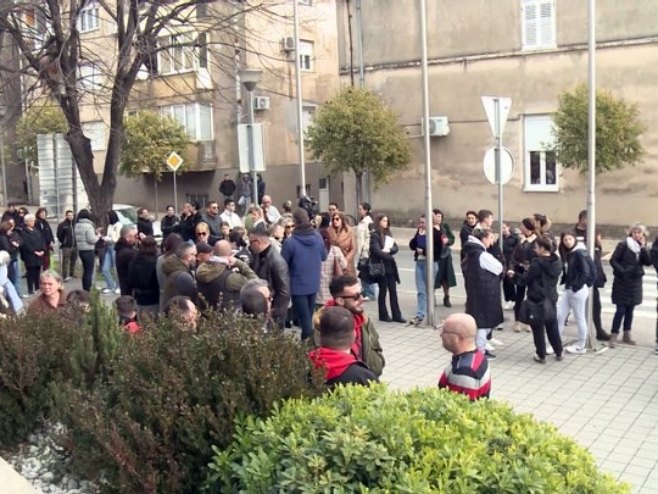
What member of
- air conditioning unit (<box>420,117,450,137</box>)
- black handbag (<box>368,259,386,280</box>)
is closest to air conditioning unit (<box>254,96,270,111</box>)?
air conditioning unit (<box>420,117,450,137</box>)

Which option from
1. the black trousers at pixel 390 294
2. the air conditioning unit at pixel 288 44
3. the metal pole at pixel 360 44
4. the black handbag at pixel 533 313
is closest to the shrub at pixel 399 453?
the black handbag at pixel 533 313

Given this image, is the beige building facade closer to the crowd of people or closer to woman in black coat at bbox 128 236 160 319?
the crowd of people

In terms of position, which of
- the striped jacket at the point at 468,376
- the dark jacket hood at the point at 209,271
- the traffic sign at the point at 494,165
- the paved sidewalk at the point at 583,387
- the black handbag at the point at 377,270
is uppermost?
the traffic sign at the point at 494,165

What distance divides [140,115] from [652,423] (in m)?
28.2

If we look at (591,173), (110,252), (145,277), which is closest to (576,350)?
(591,173)

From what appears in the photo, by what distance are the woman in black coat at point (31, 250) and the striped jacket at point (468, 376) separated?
494 inches

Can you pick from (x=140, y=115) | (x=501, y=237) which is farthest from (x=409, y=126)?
(x=501, y=237)

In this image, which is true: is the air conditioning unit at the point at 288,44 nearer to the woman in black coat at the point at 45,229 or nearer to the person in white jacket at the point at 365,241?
the woman in black coat at the point at 45,229

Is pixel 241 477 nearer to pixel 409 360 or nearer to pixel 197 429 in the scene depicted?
pixel 197 429

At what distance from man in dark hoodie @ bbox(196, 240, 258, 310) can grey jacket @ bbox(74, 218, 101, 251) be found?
7762 millimetres

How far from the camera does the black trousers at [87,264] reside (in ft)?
53.5

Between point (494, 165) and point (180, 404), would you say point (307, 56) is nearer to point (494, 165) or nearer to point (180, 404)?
point (494, 165)

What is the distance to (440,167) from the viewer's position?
93.4ft

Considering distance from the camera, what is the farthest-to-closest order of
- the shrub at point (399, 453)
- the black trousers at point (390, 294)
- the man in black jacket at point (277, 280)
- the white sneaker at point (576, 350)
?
the black trousers at point (390, 294) < the white sneaker at point (576, 350) < the man in black jacket at point (277, 280) < the shrub at point (399, 453)
